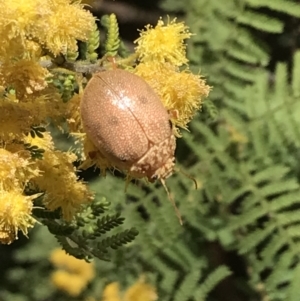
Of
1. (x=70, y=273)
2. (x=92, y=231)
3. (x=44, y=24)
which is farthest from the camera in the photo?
(x=70, y=273)

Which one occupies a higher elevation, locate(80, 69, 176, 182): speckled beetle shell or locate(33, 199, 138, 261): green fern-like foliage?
locate(80, 69, 176, 182): speckled beetle shell

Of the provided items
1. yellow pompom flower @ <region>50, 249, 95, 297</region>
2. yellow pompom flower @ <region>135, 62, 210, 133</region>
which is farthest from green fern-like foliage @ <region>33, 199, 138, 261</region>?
yellow pompom flower @ <region>50, 249, 95, 297</region>

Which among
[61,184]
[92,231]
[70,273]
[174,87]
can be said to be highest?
[174,87]

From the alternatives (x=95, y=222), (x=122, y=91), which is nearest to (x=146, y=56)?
(x=122, y=91)

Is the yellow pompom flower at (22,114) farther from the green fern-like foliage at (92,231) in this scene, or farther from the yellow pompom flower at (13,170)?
the green fern-like foliage at (92,231)

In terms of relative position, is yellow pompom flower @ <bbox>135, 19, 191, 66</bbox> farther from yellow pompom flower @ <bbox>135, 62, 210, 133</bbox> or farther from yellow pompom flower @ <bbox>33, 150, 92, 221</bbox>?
yellow pompom flower @ <bbox>33, 150, 92, 221</bbox>

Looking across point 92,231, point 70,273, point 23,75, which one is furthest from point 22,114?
point 70,273

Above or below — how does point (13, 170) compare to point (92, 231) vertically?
above

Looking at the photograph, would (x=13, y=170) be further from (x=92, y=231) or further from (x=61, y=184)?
(x=92, y=231)

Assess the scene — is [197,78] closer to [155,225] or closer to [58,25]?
[58,25]
